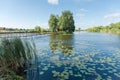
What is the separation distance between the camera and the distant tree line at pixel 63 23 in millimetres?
68438

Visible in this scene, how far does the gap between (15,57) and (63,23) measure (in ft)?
196

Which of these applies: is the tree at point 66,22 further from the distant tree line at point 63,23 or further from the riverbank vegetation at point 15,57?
the riverbank vegetation at point 15,57

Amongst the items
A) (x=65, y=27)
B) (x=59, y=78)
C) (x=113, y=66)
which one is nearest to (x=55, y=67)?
(x=59, y=78)

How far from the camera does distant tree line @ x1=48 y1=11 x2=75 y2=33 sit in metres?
68.4

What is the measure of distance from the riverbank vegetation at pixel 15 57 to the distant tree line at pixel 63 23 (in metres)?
58.8

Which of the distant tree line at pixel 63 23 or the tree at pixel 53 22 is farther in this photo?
the tree at pixel 53 22

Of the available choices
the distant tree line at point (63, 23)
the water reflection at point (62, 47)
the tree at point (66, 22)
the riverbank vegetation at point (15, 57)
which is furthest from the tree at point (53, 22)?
the riverbank vegetation at point (15, 57)

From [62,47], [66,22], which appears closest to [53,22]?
[66,22]

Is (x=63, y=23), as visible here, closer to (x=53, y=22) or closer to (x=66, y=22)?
(x=66, y=22)

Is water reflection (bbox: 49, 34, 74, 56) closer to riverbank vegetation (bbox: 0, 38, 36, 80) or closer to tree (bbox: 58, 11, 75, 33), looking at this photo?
riverbank vegetation (bbox: 0, 38, 36, 80)

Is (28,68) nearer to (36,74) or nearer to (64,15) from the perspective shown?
(36,74)

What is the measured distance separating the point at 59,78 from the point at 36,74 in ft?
5.18

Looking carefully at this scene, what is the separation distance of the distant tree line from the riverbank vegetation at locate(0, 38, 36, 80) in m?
58.8

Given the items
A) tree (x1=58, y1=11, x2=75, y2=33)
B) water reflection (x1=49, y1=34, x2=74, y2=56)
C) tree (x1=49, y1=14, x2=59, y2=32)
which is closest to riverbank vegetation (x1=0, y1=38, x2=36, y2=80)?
water reflection (x1=49, y1=34, x2=74, y2=56)
